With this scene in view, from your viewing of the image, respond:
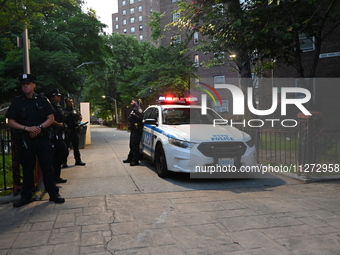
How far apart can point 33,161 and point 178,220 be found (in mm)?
2544

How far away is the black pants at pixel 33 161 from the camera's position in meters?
4.93

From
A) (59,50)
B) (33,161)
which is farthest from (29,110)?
(59,50)

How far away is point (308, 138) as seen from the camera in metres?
6.88

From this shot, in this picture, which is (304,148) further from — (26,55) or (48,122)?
(26,55)

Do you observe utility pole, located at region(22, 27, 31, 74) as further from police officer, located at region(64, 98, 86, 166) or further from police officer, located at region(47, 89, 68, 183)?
police officer, located at region(47, 89, 68, 183)

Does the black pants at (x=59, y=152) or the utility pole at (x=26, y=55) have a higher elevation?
the utility pole at (x=26, y=55)

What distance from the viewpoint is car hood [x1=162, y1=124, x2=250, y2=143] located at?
21.3ft

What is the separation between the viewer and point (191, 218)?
4.32 metres

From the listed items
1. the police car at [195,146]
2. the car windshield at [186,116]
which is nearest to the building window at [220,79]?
the car windshield at [186,116]

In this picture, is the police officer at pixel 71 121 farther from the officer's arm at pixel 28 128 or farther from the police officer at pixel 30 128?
the officer's arm at pixel 28 128

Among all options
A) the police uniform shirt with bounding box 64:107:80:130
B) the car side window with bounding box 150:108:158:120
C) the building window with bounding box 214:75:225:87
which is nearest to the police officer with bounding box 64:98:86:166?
the police uniform shirt with bounding box 64:107:80:130

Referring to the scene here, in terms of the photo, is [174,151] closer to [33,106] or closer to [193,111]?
[193,111]

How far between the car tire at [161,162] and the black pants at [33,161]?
2452 millimetres

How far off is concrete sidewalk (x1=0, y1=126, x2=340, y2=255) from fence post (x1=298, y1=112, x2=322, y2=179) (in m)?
0.74
